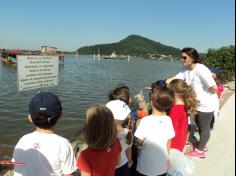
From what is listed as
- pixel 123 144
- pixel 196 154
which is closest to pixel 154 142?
pixel 123 144

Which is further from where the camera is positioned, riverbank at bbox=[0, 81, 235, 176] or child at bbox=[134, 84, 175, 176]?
riverbank at bbox=[0, 81, 235, 176]

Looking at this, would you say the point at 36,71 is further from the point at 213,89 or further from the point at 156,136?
the point at 213,89

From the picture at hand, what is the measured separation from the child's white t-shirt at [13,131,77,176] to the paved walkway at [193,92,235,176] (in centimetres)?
261

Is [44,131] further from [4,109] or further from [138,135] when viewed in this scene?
[4,109]

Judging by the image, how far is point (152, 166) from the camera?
11.3ft

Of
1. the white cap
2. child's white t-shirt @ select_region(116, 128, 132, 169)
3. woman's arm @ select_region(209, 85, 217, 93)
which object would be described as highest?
woman's arm @ select_region(209, 85, 217, 93)

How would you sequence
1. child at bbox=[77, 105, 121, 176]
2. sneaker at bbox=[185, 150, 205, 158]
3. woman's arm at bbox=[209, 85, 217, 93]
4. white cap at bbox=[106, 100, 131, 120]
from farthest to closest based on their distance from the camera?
1. sneaker at bbox=[185, 150, 205, 158]
2. woman's arm at bbox=[209, 85, 217, 93]
3. white cap at bbox=[106, 100, 131, 120]
4. child at bbox=[77, 105, 121, 176]

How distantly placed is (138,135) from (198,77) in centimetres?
196

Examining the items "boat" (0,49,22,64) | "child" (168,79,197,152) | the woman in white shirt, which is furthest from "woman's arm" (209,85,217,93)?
"boat" (0,49,22,64)

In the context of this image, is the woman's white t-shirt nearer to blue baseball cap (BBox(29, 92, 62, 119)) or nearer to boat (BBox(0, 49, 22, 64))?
blue baseball cap (BBox(29, 92, 62, 119))

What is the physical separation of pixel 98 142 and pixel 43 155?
458mm

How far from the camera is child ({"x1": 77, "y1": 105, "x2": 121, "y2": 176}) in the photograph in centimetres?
259

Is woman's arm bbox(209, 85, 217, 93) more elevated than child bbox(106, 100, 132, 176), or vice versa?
woman's arm bbox(209, 85, 217, 93)

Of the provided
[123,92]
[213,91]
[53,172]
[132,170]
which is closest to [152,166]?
[132,170]
